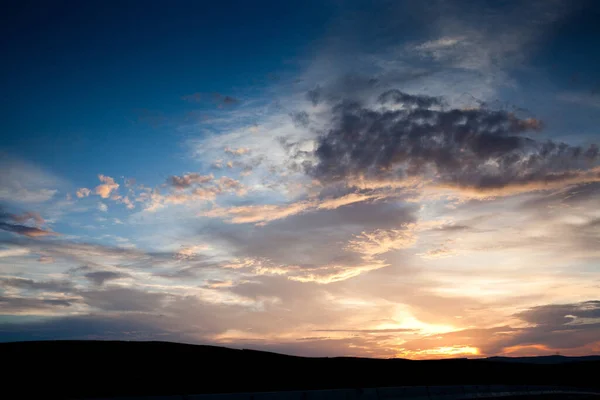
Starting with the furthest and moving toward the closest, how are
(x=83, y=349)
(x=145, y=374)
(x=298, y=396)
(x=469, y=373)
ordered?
(x=469, y=373) → (x=83, y=349) → (x=145, y=374) → (x=298, y=396)

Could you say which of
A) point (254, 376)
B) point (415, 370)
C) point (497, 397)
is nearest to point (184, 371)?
point (254, 376)

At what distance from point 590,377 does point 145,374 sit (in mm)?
70539

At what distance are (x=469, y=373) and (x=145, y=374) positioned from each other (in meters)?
38.9

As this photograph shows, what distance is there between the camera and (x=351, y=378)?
33.4m

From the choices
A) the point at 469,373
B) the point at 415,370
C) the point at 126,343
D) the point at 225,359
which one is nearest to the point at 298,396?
the point at 225,359

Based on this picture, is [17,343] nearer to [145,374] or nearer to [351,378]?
[145,374]

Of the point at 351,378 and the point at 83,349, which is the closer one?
the point at 83,349

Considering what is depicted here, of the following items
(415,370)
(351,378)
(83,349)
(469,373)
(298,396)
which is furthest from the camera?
(469,373)

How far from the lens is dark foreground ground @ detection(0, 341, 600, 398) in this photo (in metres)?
17.9

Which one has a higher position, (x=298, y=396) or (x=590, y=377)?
(x=590, y=377)

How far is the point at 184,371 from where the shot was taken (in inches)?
922

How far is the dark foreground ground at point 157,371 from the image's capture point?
17938 mm

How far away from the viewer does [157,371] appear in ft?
73.0

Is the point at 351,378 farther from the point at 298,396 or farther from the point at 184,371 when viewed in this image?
the point at 298,396
